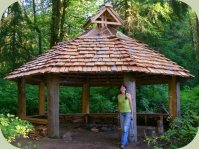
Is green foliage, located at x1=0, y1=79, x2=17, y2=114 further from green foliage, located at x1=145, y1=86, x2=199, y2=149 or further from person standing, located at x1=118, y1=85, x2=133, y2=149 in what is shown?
green foliage, located at x1=145, y1=86, x2=199, y2=149

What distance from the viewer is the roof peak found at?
14.0 m

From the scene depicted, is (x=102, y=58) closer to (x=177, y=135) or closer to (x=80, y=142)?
(x=80, y=142)

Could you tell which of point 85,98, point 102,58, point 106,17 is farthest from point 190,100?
point 102,58

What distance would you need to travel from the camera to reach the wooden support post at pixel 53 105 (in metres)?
12.4

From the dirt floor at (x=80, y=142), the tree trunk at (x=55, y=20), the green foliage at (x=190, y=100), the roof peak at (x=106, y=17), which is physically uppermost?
the tree trunk at (x=55, y=20)

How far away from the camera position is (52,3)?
2469 centimetres

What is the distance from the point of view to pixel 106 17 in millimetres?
14414

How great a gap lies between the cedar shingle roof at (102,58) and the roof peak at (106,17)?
0.14m

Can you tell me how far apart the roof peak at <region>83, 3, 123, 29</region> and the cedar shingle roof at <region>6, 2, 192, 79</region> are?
0.47 feet

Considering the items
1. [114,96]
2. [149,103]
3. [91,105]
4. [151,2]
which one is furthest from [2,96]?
[151,2]

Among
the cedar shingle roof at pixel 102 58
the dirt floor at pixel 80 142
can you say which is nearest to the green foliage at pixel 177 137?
the dirt floor at pixel 80 142

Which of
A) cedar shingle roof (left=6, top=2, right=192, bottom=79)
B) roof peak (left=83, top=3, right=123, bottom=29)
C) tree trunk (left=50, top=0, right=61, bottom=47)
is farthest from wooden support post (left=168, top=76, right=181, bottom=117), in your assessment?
tree trunk (left=50, top=0, right=61, bottom=47)

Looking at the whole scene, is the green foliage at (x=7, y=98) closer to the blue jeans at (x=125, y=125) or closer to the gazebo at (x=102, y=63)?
the gazebo at (x=102, y=63)

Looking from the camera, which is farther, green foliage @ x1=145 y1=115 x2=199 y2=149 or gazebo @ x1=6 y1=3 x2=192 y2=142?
gazebo @ x1=6 y1=3 x2=192 y2=142
